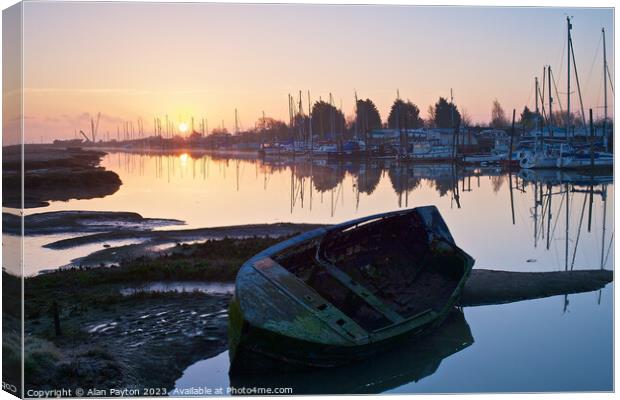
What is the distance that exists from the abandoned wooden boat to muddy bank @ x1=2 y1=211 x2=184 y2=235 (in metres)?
11.8

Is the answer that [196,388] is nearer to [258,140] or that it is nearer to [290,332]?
[290,332]

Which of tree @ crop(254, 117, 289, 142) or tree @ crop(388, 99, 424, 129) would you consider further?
tree @ crop(254, 117, 289, 142)

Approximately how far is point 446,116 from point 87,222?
44.8 ft

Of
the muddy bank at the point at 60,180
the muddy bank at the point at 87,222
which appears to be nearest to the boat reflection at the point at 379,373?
the muddy bank at the point at 87,222

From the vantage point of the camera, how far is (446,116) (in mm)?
25438

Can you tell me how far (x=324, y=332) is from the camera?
9.84 m

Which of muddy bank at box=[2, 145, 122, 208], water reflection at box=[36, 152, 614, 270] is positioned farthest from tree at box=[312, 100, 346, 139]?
muddy bank at box=[2, 145, 122, 208]

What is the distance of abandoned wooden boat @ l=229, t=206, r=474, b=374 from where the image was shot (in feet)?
32.0

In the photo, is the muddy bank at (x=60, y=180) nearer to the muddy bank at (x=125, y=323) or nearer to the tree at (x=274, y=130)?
the muddy bank at (x=125, y=323)

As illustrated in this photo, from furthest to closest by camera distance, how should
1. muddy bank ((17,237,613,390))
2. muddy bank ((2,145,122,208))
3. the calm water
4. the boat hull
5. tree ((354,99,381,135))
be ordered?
tree ((354,99,381,135)), muddy bank ((2,145,122,208)), the calm water, muddy bank ((17,237,613,390)), the boat hull

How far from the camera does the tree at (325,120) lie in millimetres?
43656

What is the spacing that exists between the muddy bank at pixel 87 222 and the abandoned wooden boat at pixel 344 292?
1183cm

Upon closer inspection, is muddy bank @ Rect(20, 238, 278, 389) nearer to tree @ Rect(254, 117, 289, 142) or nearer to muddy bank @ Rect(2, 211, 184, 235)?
muddy bank @ Rect(2, 211, 184, 235)

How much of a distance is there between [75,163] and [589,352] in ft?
116
